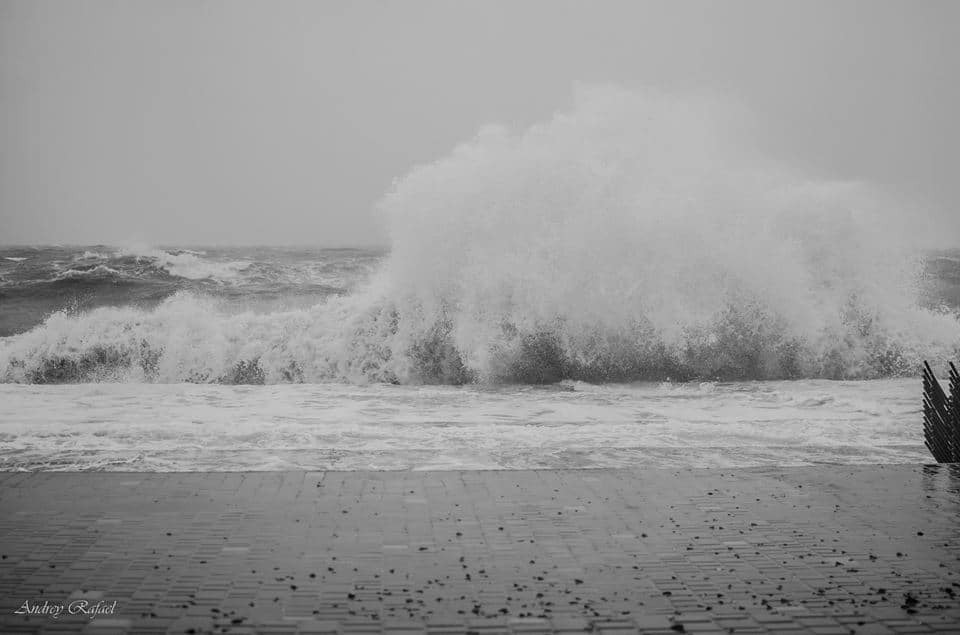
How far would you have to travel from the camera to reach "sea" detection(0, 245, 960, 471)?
679 cm

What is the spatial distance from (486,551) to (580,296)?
9.74 m

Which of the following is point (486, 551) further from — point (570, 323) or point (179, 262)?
point (179, 262)

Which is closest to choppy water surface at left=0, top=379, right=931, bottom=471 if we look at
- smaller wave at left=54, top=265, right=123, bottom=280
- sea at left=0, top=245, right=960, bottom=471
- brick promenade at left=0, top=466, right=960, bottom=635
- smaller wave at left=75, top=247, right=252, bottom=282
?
sea at left=0, top=245, right=960, bottom=471

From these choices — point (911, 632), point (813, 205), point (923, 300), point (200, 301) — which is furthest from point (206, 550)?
point (923, 300)

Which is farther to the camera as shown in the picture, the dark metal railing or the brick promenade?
the dark metal railing

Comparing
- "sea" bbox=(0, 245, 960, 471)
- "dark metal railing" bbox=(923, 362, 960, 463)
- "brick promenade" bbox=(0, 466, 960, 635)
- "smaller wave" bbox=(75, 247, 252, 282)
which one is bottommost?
"sea" bbox=(0, 245, 960, 471)

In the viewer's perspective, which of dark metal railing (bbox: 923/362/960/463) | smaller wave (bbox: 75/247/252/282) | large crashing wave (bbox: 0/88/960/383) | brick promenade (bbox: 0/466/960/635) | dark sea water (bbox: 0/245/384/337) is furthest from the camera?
smaller wave (bbox: 75/247/252/282)

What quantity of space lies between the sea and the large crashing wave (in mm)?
76

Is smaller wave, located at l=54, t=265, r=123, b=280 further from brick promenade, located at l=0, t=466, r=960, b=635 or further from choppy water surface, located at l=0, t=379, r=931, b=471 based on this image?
brick promenade, located at l=0, t=466, r=960, b=635

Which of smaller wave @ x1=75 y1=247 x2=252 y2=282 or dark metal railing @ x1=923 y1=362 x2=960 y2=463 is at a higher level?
smaller wave @ x1=75 y1=247 x2=252 y2=282

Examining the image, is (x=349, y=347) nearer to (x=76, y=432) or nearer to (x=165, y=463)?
(x=76, y=432)

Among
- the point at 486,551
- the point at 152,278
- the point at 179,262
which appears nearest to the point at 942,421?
the point at 486,551

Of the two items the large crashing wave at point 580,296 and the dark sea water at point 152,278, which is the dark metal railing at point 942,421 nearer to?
the large crashing wave at point 580,296

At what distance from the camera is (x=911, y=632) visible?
10.6ft
